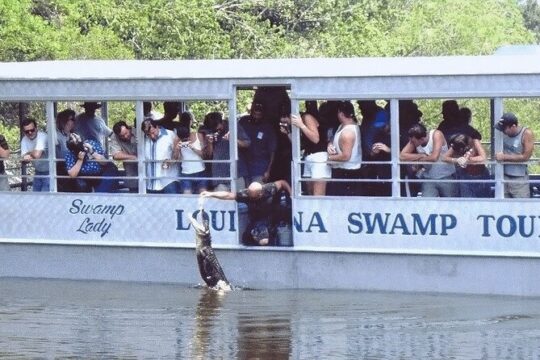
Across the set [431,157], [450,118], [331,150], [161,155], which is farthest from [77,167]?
[450,118]

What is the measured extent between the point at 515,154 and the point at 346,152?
5.88 ft

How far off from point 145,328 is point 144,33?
18.1 metres

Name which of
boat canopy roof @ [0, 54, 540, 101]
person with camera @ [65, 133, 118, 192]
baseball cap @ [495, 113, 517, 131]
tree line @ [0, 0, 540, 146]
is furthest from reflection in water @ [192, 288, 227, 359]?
tree line @ [0, 0, 540, 146]

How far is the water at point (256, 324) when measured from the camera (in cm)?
1408

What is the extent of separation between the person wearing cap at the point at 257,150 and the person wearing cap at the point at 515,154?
2614mm

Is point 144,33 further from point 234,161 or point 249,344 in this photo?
point 249,344

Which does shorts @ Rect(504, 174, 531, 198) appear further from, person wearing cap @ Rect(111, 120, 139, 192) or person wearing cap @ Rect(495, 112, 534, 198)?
person wearing cap @ Rect(111, 120, 139, 192)

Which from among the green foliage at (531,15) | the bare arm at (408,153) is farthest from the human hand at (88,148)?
the green foliage at (531,15)

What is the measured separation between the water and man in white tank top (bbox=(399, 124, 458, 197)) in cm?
111

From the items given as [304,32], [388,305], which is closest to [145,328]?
[388,305]

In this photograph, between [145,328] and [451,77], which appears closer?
[145,328]

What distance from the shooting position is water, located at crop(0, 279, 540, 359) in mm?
14078

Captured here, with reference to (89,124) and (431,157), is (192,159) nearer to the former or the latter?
(89,124)

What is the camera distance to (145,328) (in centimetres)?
1532
